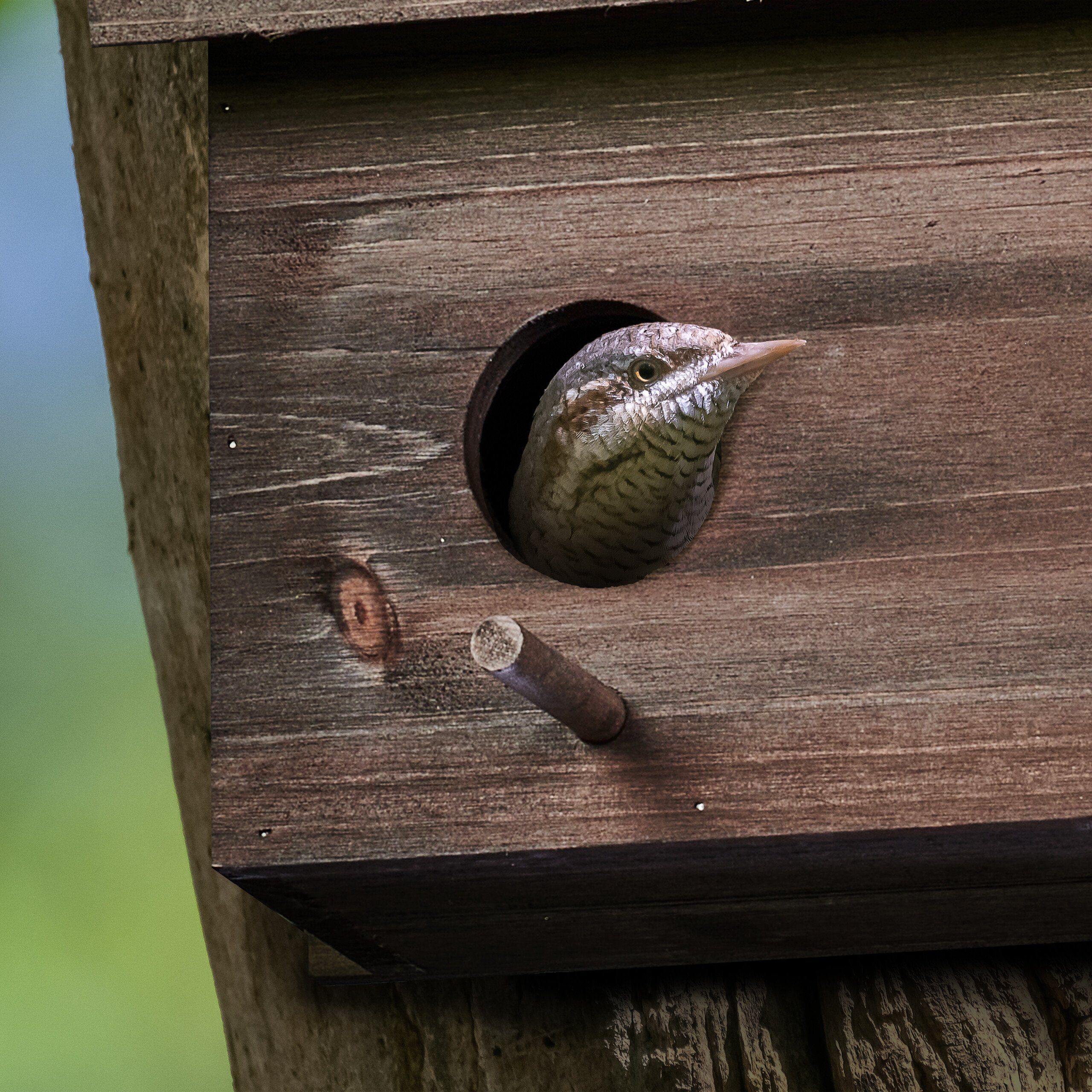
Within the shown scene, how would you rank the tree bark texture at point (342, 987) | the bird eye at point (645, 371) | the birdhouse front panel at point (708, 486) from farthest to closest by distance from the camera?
the tree bark texture at point (342, 987)
the bird eye at point (645, 371)
the birdhouse front panel at point (708, 486)

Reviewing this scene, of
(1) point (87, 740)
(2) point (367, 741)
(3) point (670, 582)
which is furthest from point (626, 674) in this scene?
(1) point (87, 740)

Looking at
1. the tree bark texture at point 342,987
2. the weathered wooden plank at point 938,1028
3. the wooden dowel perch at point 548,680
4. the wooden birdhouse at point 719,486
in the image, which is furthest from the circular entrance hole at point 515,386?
the weathered wooden plank at point 938,1028

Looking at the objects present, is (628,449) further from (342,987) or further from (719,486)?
(342,987)

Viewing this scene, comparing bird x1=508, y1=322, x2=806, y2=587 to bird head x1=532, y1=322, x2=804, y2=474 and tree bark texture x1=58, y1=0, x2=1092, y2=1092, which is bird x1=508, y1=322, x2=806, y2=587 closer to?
bird head x1=532, y1=322, x2=804, y2=474

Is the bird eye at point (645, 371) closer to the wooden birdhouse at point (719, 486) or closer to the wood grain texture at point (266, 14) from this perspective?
the wooden birdhouse at point (719, 486)

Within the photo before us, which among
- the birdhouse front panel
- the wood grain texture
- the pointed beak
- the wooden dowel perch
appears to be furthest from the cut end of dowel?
the wood grain texture

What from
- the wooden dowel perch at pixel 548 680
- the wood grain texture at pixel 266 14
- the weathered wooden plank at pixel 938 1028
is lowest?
the weathered wooden plank at pixel 938 1028

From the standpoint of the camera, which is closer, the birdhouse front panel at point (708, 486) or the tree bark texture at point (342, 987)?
the birdhouse front panel at point (708, 486)
